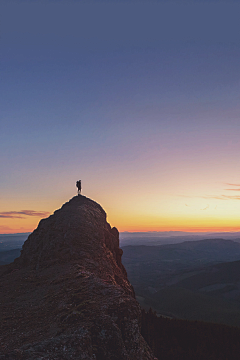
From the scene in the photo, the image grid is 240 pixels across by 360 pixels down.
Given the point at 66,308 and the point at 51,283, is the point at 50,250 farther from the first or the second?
the point at 66,308

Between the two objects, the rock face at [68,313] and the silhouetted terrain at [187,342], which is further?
the silhouetted terrain at [187,342]

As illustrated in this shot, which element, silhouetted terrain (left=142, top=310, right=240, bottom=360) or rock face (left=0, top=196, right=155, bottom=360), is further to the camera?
silhouetted terrain (left=142, top=310, right=240, bottom=360)

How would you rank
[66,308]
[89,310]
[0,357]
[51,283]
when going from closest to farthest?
[0,357]
[89,310]
[66,308]
[51,283]

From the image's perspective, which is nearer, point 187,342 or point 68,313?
point 68,313

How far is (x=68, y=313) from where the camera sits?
1234cm

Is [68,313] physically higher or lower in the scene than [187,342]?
higher

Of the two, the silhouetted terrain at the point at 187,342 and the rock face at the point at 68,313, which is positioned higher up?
the rock face at the point at 68,313

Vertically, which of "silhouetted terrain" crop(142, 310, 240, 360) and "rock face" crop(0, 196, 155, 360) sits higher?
"rock face" crop(0, 196, 155, 360)

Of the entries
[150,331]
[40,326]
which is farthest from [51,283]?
[150,331]

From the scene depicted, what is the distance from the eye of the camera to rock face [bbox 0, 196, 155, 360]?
30.9ft

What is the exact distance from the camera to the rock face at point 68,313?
9414 mm

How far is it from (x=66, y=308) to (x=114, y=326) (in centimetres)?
374

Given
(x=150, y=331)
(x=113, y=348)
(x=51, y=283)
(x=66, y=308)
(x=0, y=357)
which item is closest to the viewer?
(x=0, y=357)

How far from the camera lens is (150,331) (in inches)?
2581
